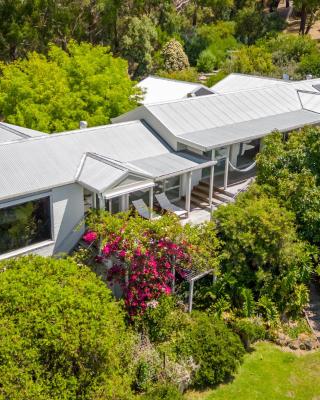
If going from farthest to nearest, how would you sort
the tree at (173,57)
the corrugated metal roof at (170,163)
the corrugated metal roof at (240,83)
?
the tree at (173,57) → the corrugated metal roof at (240,83) → the corrugated metal roof at (170,163)

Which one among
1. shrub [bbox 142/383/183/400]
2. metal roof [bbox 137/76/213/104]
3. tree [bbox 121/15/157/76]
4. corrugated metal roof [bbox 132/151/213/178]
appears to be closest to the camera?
shrub [bbox 142/383/183/400]

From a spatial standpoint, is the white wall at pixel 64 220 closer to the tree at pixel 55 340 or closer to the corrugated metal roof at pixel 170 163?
the corrugated metal roof at pixel 170 163

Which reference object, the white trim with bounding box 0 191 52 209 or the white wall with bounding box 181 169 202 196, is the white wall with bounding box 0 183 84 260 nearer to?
the white trim with bounding box 0 191 52 209

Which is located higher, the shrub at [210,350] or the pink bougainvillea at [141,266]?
the pink bougainvillea at [141,266]

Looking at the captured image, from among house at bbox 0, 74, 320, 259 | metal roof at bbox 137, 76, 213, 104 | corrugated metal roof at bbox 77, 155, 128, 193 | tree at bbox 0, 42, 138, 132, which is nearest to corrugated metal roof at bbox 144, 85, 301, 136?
house at bbox 0, 74, 320, 259

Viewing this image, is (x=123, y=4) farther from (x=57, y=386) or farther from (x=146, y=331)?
(x=57, y=386)

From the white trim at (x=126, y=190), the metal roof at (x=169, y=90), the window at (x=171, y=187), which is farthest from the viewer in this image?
the metal roof at (x=169, y=90)

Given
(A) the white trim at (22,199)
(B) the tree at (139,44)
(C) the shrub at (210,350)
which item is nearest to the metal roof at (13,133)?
(A) the white trim at (22,199)

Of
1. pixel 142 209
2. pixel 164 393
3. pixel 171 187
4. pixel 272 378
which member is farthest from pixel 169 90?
pixel 164 393
